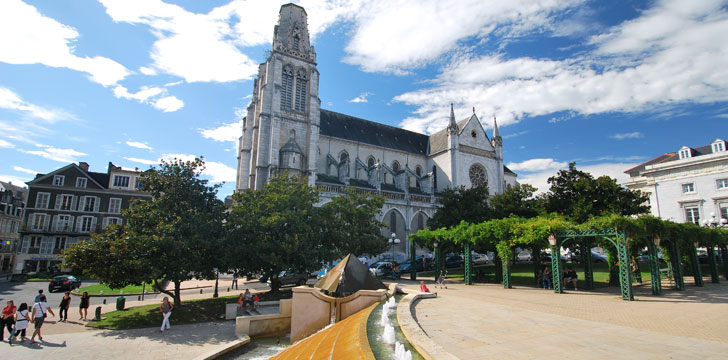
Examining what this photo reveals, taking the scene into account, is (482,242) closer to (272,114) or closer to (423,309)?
(423,309)

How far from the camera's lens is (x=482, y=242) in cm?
2045

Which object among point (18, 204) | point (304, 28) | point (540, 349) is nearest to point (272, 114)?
point (304, 28)

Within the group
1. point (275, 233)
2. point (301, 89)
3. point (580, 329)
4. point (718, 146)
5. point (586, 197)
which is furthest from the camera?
point (301, 89)

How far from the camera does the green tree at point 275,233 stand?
690 inches

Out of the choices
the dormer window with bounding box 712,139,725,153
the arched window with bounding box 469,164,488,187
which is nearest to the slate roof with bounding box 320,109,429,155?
the arched window with bounding box 469,164,488,187

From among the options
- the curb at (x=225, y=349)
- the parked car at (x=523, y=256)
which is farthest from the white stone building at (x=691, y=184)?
the curb at (x=225, y=349)

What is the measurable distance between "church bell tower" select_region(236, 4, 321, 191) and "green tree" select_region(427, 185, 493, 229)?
1310 centimetres

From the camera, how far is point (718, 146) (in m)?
36.3

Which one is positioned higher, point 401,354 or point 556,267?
point 556,267

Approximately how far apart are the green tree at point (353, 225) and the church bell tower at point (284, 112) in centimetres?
1286

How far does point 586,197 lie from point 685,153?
87.9 ft

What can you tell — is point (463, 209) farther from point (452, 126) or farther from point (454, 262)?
point (452, 126)

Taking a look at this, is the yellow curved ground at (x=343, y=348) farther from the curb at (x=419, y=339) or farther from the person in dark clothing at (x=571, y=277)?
the person in dark clothing at (x=571, y=277)

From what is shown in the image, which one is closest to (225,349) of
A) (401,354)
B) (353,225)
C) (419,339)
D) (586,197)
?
(419,339)
